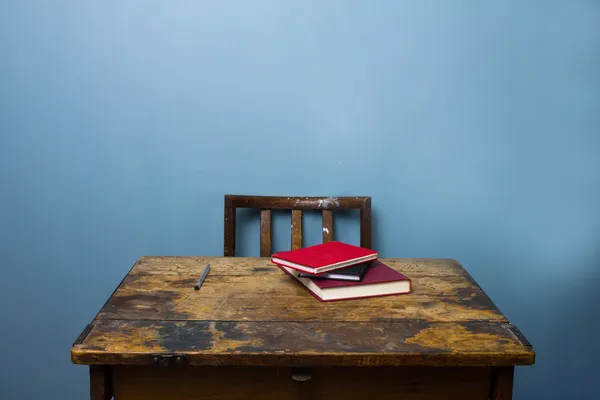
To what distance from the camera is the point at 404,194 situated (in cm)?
189

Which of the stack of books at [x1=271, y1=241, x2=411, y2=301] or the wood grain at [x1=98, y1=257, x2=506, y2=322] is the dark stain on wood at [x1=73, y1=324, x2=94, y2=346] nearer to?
the wood grain at [x1=98, y1=257, x2=506, y2=322]

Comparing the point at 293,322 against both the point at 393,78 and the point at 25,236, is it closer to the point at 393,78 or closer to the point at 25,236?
the point at 393,78

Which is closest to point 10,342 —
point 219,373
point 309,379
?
point 219,373

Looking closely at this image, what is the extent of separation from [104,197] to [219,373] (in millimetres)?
1030

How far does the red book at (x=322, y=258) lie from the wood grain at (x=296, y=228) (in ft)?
1.19

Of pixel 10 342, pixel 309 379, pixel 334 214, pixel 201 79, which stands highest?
pixel 201 79

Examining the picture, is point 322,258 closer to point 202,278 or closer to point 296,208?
point 202,278

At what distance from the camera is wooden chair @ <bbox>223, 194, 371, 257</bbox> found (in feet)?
5.90

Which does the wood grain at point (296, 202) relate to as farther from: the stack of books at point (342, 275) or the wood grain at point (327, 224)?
the stack of books at point (342, 275)

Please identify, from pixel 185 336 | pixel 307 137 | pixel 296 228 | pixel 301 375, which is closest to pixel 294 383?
pixel 301 375

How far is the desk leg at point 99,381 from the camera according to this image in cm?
105

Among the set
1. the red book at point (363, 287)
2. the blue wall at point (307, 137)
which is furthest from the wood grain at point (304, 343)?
the blue wall at point (307, 137)

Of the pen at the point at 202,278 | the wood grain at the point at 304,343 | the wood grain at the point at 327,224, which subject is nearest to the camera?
the wood grain at the point at 304,343

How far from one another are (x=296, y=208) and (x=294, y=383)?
0.80 meters
